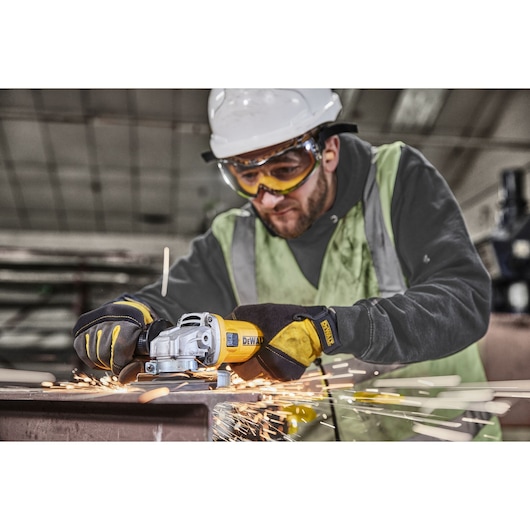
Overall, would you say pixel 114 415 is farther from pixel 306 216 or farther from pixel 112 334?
pixel 306 216

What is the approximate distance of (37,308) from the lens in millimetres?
3045

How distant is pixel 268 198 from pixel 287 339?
2.39 ft

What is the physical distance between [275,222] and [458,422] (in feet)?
→ 3.71

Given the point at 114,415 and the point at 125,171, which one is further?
the point at 125,171

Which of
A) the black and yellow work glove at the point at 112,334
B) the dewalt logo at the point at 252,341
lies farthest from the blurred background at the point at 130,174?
the dewalt logo at the point at 252,341

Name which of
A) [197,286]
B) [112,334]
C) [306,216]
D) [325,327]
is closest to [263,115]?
[306,216]

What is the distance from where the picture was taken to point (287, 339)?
2.44 metres

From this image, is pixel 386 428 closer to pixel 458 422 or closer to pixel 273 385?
pixel 458 422

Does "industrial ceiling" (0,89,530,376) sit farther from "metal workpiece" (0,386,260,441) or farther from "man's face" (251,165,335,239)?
"metal workpiece" (0,386,260,441)

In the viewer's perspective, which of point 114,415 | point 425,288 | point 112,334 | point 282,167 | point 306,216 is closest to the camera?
point 114,415

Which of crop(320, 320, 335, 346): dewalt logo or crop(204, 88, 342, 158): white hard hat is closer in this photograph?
crop(320, 320, 335, 346): dewalt logo

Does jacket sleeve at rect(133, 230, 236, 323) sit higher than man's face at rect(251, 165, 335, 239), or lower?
lower

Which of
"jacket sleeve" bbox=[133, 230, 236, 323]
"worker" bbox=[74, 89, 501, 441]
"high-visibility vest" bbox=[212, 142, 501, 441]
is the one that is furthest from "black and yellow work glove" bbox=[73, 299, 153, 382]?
"high-visibility vest" bbox=[212, 142, 501, 441]

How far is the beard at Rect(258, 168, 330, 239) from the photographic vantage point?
2.92m
